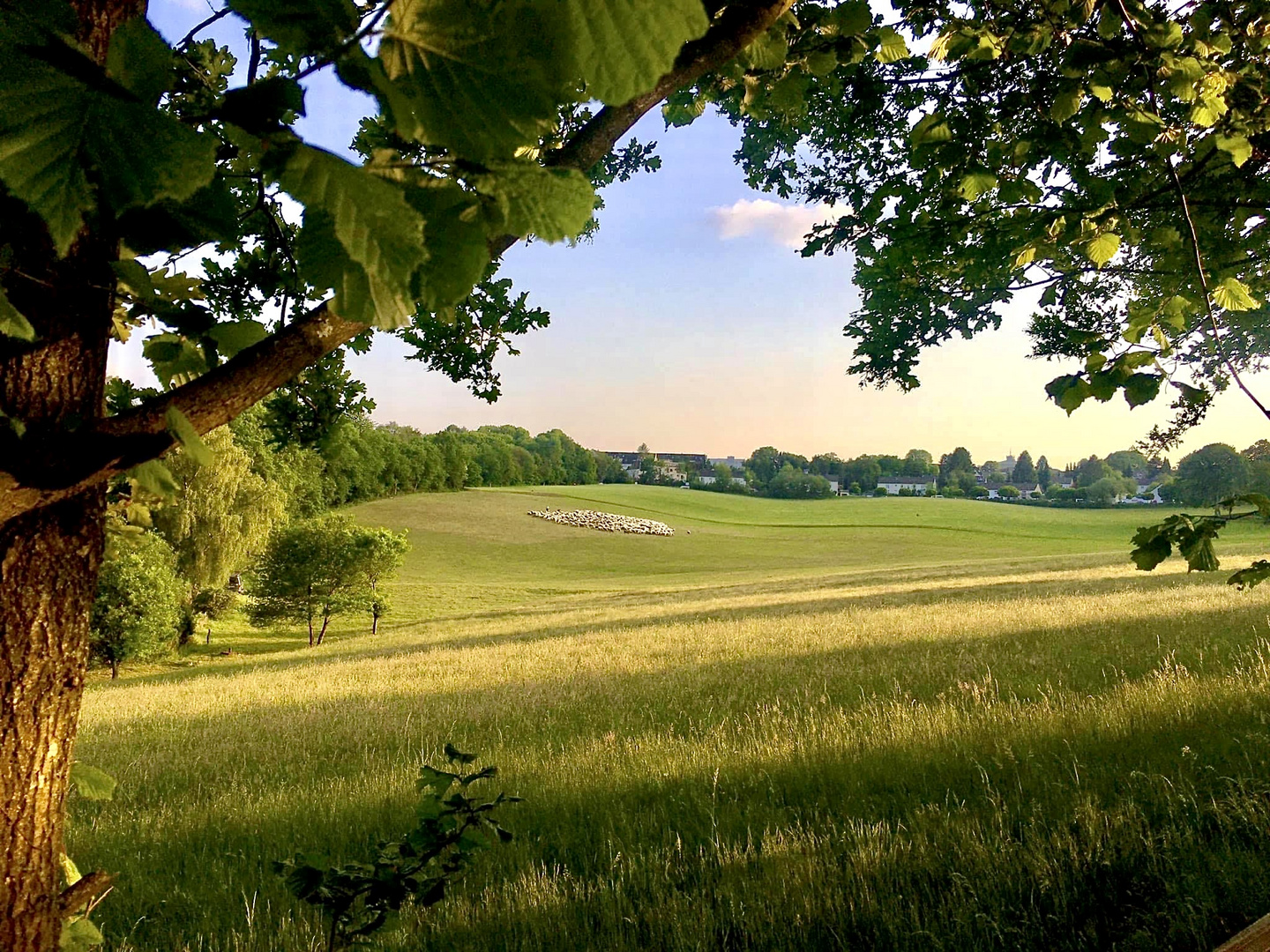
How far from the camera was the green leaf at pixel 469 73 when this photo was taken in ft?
1.35

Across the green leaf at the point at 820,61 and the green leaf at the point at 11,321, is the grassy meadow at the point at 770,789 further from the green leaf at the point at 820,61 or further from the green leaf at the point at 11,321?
the green leaf at the point at 820,61

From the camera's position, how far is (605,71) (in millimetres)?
419

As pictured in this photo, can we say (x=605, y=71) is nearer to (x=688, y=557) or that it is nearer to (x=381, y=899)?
(x=381, y=899)

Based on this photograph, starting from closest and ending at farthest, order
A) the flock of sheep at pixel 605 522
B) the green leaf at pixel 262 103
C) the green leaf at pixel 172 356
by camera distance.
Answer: the green leaf at pixel 262 103 → the green leaf at pixel 172 356 → the flock of sheep at pixel 605 522

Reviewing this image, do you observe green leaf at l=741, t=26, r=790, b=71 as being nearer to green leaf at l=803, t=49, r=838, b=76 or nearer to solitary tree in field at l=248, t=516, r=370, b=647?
green leaf at l=803, t=49, r=838, b=76

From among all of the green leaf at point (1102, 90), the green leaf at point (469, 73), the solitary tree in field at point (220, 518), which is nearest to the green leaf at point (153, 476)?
the green leaf at point (469, 73)

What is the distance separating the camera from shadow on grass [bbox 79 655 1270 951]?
280cm

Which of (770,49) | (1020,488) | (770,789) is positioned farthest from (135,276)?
(1020,488)

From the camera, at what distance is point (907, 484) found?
371ft

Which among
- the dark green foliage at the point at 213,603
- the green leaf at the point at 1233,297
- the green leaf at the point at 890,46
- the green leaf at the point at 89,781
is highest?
the green leaf at the point at 890,46

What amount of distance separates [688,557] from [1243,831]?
191 ft

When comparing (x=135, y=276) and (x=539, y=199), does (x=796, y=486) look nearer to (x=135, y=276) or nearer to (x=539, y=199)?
(x=135, y=276)

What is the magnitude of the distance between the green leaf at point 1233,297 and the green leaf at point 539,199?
3.02 m

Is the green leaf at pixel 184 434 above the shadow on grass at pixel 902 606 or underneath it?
above
